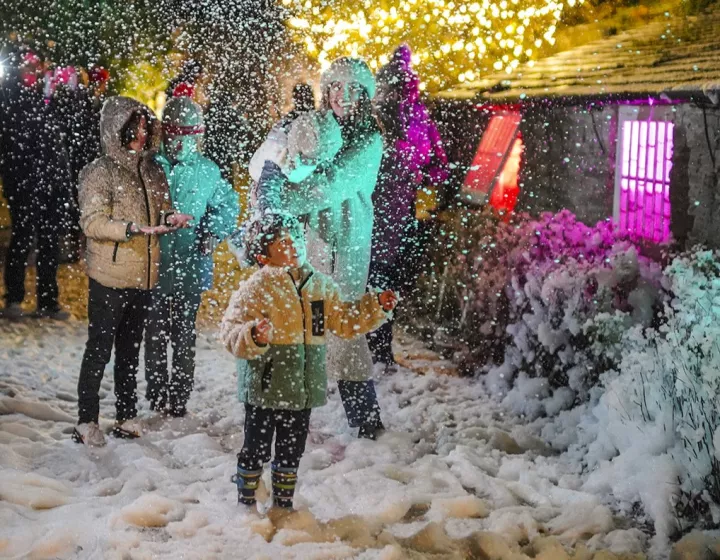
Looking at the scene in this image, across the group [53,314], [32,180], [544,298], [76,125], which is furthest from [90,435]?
[76,125]

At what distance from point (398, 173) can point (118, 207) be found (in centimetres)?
252

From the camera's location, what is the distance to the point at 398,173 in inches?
271

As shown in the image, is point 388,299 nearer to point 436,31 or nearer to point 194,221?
point 194,221

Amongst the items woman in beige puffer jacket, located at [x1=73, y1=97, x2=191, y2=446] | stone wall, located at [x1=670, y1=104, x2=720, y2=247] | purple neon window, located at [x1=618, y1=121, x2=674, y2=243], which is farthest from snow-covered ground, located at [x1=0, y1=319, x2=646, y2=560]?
purple neon window, located at [x1=618, y1=121, x2=674, y2=243]

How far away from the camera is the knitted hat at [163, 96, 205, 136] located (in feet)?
17.8

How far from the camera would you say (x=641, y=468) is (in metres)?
4.57

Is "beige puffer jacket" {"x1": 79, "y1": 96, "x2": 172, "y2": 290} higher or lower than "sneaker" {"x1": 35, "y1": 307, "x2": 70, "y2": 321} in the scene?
higher

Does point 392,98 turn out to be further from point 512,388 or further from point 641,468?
point 641,468

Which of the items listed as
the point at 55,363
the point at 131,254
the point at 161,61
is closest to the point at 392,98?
the point at 131,254

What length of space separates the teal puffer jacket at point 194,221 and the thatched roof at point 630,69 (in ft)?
12.4

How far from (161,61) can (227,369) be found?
49.2 feet

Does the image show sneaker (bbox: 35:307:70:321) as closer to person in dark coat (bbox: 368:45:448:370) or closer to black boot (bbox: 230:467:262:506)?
person in dark coat (bbox: 368:45:448:370)

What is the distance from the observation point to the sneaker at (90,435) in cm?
521

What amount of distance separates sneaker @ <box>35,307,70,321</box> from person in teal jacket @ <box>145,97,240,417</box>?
310 centimetres
